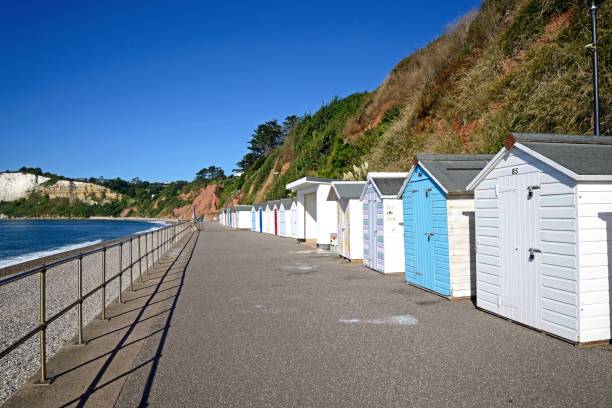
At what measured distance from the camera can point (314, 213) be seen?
2716cm

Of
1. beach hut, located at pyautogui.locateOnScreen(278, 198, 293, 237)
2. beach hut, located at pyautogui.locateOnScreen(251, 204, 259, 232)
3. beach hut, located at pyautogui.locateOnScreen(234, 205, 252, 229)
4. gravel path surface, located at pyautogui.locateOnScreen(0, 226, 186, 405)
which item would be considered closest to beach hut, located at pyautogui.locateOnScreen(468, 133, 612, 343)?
gravel path surface, located at pyautogui.locateOnScreen(0, 226, 186, 405)

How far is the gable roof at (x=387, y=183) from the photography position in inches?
476

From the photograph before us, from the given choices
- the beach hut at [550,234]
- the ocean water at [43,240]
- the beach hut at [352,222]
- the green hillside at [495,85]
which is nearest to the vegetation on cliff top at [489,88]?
the green hillside at [495,85]

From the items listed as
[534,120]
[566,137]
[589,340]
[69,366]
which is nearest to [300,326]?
[69,366]

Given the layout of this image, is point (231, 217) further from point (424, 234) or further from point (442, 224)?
point (442, 224)

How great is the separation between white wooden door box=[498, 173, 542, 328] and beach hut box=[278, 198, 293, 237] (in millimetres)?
24710

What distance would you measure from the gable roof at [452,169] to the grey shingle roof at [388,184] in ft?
5.60

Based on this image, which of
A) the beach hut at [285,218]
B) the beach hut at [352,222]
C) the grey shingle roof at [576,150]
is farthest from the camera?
the beach hut at [285,218]

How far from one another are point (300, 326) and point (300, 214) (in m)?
20.4

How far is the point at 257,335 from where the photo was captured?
6.57 m

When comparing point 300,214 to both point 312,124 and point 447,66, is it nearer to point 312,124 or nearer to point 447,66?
point 447,66

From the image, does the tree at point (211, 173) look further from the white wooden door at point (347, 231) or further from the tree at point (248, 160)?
the white wooden door at point (347, 231)

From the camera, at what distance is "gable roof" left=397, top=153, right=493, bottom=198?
28.9 feet

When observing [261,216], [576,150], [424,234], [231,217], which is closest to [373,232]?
[424,234]
